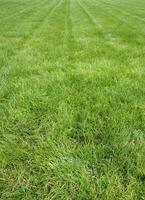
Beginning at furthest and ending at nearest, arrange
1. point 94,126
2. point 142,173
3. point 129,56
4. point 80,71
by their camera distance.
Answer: point 129,56 → point 80,71 → point 94,126 → point 142,173

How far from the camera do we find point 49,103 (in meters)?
3.29

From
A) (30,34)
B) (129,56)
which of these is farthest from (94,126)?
(30,34)

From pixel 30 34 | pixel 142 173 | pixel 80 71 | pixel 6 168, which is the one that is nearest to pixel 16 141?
pixel 6 168

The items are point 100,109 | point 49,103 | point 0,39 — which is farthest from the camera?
point 0,39

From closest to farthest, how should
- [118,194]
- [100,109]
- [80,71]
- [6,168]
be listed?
[118,194] < [6,168] < [100,109] < [80,71]

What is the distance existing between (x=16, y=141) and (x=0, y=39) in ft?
22.3

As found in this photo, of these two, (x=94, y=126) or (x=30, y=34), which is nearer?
(x=94, y=126)

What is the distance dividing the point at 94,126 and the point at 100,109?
383 mm

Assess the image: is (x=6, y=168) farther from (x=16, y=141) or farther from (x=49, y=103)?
(x=49, y=103)

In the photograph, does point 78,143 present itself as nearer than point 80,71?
Yes

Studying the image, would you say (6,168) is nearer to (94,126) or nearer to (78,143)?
(78,143)

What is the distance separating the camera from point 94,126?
9.04 feet

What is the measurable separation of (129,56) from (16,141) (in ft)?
13.2

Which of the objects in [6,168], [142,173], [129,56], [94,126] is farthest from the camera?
[129,56]
